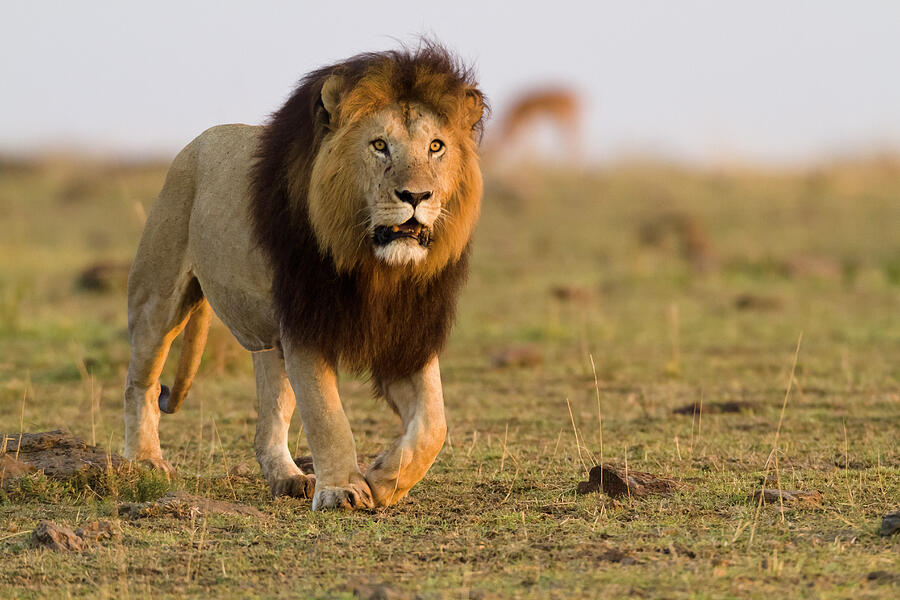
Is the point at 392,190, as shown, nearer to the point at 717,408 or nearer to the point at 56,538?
the point at 56,538

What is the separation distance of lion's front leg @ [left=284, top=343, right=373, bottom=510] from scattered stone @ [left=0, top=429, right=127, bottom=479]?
3.10 ft

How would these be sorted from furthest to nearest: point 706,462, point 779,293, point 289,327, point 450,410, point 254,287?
point 779,293 < point 450,410 < point 706,462 < point 254,287 < point 289,327

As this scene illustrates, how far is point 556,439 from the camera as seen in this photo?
6359mm

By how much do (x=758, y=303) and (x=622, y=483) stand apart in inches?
328

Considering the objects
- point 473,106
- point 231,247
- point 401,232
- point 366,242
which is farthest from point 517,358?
point 401,232

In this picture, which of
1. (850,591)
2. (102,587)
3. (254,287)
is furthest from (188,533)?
(850,591)

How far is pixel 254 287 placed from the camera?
5.25 m

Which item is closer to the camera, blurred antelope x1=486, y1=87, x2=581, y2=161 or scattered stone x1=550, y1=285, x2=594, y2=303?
scattered stone x1=550, y1=285, x2=594, y2=303

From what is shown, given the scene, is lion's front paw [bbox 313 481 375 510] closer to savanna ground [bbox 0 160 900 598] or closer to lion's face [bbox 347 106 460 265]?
savanna ground [bbox 0 160 900 598]

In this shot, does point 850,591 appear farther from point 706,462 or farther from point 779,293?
point 779,293

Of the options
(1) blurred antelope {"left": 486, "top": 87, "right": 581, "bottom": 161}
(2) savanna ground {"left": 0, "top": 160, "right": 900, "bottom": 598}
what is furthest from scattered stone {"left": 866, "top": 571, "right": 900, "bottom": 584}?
(1) blurred antelope {"left": 486, "top": 87, "right": 581, "bottom": 161}

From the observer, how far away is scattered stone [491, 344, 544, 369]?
30.3ft

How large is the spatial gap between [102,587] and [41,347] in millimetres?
6705

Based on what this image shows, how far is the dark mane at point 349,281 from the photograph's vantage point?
467cm
